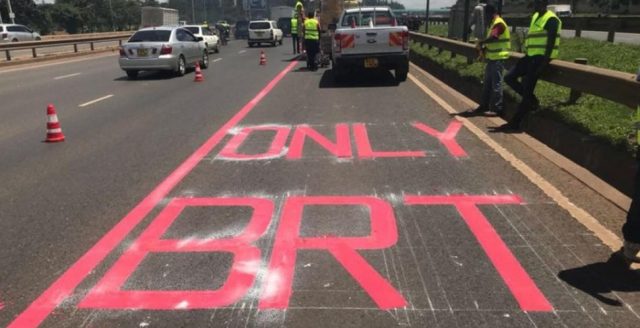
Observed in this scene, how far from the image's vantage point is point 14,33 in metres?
36.7

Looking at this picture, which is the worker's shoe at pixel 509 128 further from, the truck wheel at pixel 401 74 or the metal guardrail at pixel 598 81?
the truck wheel at pixel 401 74

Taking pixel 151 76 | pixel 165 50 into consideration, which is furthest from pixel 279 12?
pixel 165 50

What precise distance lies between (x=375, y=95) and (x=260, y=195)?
7390 mm

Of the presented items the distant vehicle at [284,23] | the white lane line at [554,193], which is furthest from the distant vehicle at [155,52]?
the distant vehicle at [284,23]

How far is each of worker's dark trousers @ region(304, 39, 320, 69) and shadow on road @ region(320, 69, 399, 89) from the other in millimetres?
1216

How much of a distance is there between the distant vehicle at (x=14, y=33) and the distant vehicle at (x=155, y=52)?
73.7ft

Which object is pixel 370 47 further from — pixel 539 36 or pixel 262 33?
pixel 262 33

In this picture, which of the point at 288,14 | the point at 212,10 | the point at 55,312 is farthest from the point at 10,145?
the point at 212,10

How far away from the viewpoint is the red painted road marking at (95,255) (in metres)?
3.36

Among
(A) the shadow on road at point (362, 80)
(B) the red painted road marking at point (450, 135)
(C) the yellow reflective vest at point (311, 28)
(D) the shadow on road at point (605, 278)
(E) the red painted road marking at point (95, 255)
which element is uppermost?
(C) the yellow reflective vest at point (311, 28)

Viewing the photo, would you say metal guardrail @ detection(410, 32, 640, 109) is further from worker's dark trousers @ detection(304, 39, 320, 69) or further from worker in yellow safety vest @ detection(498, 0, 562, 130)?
worker's dark trousers @ detection(304, 39, 320, 69)

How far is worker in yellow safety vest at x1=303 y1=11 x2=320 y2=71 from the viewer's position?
17922mm

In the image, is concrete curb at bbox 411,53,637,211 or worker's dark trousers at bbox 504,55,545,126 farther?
worker's dark trousers at bbox 504,55,545,126

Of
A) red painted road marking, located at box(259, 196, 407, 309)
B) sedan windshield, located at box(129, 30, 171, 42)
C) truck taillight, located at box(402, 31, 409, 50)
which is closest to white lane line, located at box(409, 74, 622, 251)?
red painted road marking, located at box(259, 196, 407, 309)
